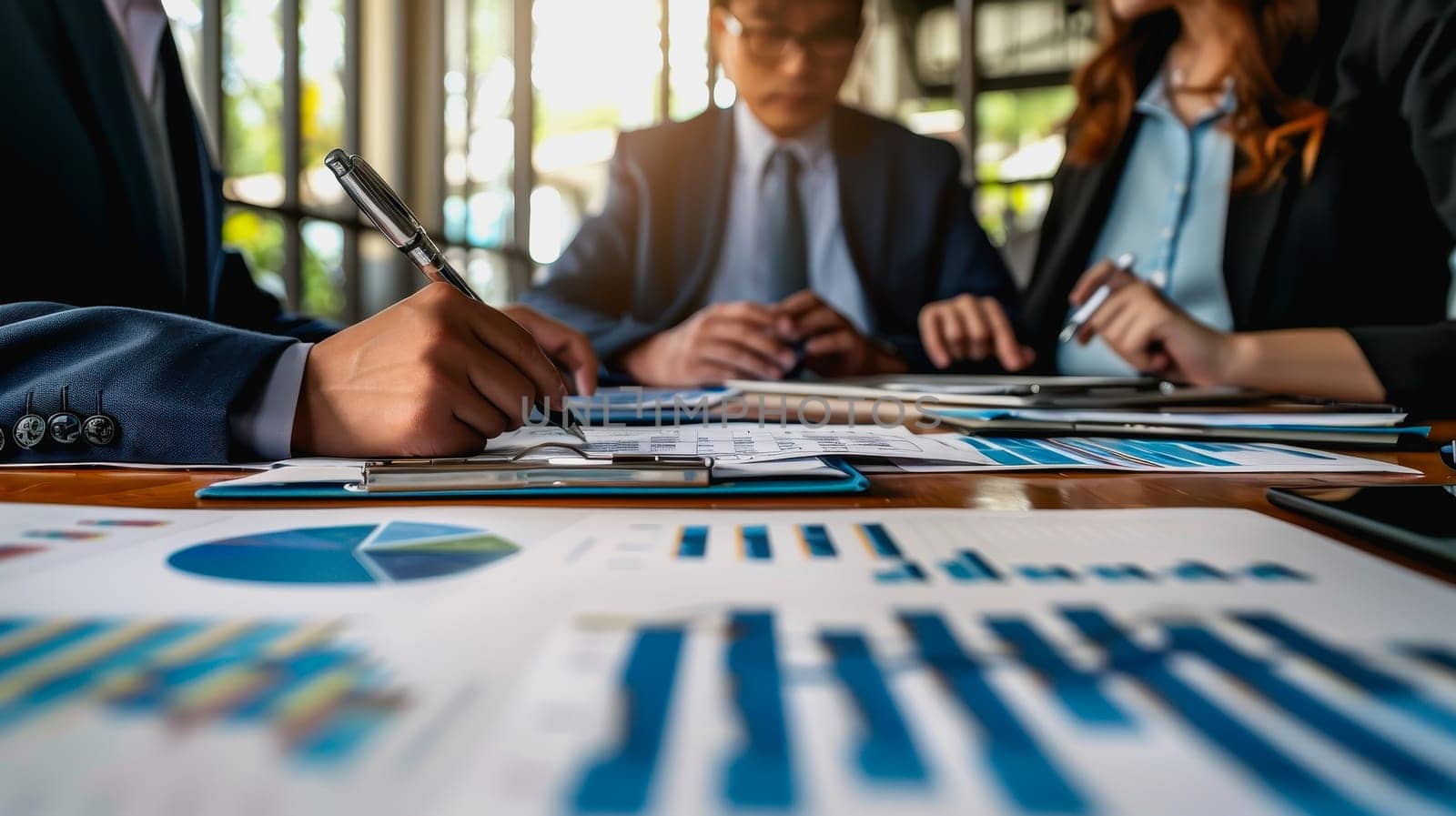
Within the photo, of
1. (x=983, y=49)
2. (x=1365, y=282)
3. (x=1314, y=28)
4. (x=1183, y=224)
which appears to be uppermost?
(x=983, y=49)

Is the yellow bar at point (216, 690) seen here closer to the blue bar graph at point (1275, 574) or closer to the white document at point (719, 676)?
the white document at point (719, 676)

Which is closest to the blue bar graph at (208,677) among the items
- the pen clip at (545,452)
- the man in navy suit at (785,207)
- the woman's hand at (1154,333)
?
the pen clip at (545,452)

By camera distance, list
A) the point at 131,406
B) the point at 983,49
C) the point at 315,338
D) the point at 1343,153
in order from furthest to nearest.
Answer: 1. the point at 983,49
2. the point at 1343,153
3. the point at 315,338
4. the point at 131,406

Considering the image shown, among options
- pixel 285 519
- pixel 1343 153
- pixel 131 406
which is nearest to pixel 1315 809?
pixel 285 519

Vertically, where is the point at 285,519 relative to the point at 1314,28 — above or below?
below

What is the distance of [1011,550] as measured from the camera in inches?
10.2

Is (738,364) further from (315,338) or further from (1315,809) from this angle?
(1315,809)

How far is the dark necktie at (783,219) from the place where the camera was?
5.63 feet

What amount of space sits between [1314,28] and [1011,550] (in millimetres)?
1532

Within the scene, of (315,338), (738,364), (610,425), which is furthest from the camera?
(738,364)

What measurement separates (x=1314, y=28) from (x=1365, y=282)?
0.42 m

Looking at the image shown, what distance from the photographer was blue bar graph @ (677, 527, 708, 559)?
0.25 meters

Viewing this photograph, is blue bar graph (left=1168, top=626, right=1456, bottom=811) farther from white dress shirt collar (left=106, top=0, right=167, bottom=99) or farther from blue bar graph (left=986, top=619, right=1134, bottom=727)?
white dress shirt collar (left=106, top=0, right=167, bottom=99)

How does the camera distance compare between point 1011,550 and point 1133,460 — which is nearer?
point 1011,550
